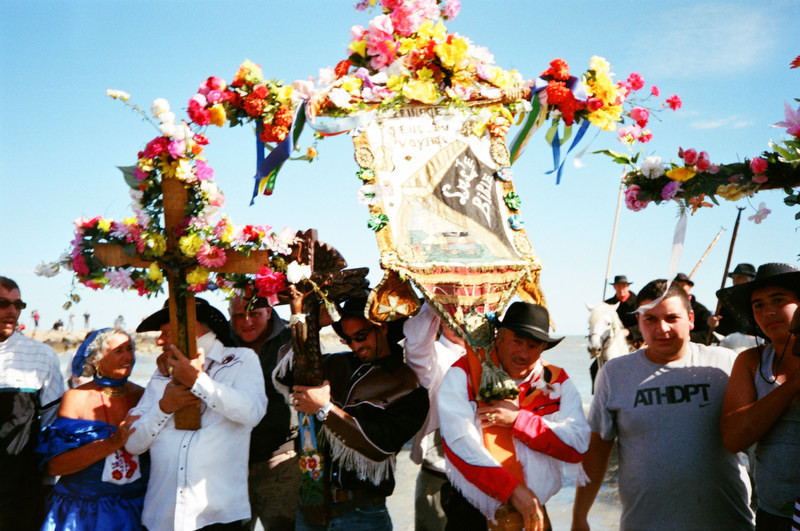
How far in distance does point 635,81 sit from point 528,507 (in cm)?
301

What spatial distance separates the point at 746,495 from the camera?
12.1ft

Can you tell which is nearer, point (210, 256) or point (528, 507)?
point (528, 507)

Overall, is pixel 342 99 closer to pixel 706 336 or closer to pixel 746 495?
pixel 746 495

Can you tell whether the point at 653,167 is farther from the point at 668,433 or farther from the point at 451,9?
the point at 451,9

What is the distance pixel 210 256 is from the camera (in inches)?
154

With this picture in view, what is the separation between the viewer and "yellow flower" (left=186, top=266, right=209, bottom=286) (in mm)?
3877

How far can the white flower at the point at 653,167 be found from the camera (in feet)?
12.9

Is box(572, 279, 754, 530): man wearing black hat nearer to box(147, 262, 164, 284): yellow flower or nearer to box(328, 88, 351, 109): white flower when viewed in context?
box(328, 88, 351, 109): white flower

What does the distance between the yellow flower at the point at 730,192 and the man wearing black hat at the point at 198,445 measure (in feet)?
8.77

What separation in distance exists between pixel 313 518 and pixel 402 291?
1.32 metres

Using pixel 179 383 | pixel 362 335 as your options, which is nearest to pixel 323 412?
pixel 362 335

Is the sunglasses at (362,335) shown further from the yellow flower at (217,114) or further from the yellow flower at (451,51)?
the yellow flower at (451,51)

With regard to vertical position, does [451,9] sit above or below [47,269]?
above

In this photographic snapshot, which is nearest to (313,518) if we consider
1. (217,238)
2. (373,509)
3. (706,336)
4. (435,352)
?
(373,509)
